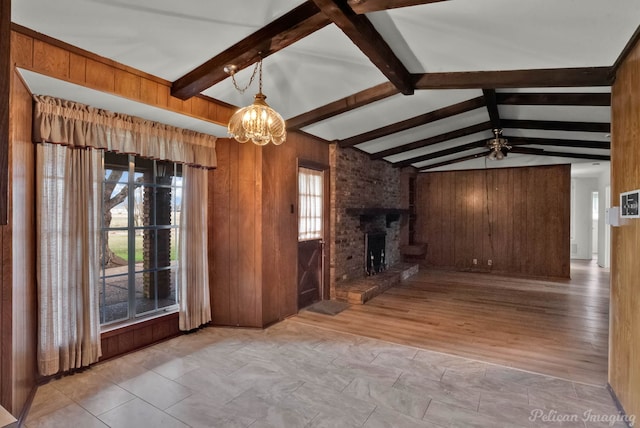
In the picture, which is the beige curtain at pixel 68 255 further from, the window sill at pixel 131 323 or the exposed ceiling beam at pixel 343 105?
the exposed ceiling beam at pixel 343 105

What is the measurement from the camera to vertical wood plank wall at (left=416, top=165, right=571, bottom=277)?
6902mm

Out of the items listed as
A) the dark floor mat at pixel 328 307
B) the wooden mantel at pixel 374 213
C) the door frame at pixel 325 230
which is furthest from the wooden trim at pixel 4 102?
the wooden mantel at pixel 374 213

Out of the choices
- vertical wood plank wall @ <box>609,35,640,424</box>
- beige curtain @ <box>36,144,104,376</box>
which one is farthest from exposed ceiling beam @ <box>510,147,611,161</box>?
beige curtain @ <box>36,144,104,376</box>

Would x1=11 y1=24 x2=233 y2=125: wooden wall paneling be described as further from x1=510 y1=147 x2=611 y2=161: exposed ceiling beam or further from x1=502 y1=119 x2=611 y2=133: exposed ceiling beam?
x1=510 y1=147 x2=611 y2=161: exposed ceiling beam

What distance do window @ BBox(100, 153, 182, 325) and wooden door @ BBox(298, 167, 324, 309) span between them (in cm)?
171

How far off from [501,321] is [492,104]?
2.82 m

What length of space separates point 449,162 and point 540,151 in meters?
1.81

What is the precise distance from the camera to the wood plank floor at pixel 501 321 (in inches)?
123

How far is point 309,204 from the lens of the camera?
16.0ft

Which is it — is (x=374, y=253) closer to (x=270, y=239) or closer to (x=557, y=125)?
(x=270, y=239)

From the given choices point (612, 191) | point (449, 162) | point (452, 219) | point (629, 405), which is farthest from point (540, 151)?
point (629, 405)

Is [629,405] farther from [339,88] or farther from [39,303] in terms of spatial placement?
[39,303]

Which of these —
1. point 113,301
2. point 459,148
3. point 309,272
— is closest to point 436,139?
point 459,148

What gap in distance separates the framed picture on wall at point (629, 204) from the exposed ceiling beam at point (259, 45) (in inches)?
90.5
